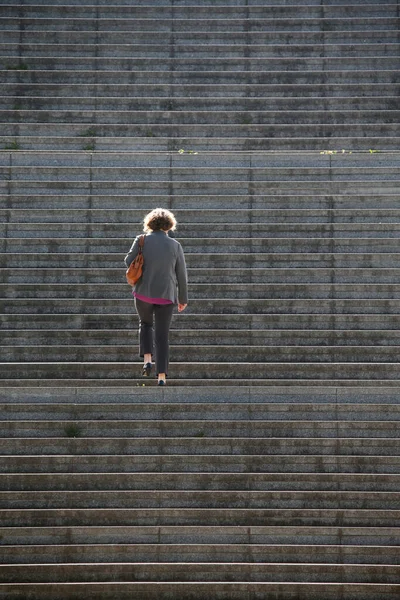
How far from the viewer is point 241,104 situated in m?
13.9

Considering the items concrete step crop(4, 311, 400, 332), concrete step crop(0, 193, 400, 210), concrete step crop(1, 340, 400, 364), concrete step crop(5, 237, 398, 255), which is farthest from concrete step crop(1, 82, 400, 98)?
concrete step crop(1, 340, 400, 364)

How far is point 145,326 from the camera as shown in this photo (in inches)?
304

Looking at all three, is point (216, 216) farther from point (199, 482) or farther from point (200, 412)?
point (199, 482)

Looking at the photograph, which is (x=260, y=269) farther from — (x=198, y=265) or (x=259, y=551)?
(x=259, y=551)

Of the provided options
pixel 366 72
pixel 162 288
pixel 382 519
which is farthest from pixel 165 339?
pixel 366 72

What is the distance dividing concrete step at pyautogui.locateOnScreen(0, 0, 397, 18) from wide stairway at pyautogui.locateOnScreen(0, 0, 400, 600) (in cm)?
3

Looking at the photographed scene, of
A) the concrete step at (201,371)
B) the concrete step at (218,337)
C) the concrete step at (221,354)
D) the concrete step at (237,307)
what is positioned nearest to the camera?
the concrete step at (201,371)

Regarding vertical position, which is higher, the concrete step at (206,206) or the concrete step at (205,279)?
the concrete step at (206,206)

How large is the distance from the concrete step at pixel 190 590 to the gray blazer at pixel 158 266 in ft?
9.50

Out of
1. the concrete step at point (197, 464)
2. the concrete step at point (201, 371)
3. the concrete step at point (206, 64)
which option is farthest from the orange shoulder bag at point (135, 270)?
the concrete step at point (206, 64)

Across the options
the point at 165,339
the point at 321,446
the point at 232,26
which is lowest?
the point at 321,446

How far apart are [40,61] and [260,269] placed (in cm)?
549

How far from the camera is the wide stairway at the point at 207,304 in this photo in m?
9.17

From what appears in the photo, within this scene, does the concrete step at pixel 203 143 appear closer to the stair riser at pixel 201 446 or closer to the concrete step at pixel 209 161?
the concrete step at pixel 209 161
